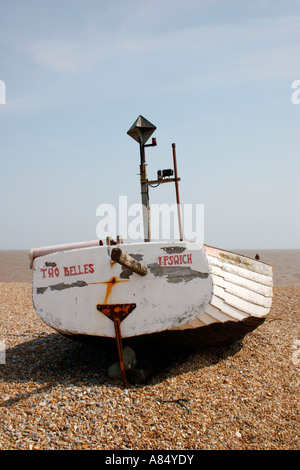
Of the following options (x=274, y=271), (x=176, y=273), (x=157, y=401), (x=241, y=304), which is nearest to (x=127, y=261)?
(x=176, y=273)

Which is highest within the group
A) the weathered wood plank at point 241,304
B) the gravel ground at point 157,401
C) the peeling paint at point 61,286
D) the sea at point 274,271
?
the peeling paint at point 61,286

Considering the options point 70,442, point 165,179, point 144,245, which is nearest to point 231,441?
point 70,442

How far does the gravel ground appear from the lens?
371cm

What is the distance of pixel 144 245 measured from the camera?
496 centimetres

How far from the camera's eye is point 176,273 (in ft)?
16.1

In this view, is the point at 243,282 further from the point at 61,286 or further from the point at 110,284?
the point at 61,286

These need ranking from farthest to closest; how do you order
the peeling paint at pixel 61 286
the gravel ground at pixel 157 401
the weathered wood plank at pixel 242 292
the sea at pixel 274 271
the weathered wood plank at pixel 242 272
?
1. the sea at pixel 274 271
2. the weathered wood plank at pixel 242 272
3. the weathered wood plank at pixel 242 292
4. the peeling paint at pixel 61 286
5. the gravel ground at pixel 157 401

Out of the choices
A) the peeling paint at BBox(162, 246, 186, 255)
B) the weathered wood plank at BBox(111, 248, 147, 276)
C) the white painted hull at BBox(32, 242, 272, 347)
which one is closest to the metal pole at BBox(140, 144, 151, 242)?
the white painted hull at BBox(32, 242, 272, 347)

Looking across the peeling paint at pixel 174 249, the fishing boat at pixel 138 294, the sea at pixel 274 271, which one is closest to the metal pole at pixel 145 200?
the fishing boat at pixel 138 294

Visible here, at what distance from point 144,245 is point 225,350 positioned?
95.5 inches

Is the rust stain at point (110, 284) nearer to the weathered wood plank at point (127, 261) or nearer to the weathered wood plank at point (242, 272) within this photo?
the weathered wood plank at point (127, 261)

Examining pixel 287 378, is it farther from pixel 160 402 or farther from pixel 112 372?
pixel 112 372

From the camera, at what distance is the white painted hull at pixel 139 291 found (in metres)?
4.89

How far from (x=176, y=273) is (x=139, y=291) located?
0.53 m
